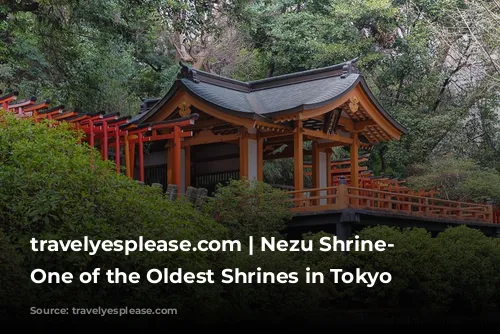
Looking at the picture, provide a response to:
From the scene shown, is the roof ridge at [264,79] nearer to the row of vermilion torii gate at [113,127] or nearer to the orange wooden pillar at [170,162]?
the row of vermilion torii gate at [113,127]

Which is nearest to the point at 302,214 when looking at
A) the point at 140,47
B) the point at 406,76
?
the point at 140,47

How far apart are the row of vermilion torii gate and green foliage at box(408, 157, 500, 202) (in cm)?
939

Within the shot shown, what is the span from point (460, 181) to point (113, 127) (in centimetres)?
1176

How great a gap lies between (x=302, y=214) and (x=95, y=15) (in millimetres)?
7601

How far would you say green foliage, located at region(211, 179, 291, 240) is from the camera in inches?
595

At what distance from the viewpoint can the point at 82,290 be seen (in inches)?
369

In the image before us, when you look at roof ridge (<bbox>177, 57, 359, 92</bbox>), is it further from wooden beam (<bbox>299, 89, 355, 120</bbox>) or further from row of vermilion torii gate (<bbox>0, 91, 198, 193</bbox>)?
row of vermilion torii gate (<bbox>0, 91, 198, 193</bbox>)

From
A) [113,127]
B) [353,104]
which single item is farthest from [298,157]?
[113,127]

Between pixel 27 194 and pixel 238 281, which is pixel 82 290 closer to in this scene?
pixel 27 194

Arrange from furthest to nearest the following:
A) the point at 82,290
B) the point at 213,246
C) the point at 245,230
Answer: the point at 245,230 < the point at 213,246 < the point at 82,290

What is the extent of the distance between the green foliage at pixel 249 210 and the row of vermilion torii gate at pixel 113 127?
1675mm

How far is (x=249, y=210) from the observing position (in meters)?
15.3

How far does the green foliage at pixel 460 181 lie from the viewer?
905 inches

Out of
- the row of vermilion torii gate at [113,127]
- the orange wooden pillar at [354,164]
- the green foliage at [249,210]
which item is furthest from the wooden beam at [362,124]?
the row of vermilion torii gate at [113,127]
